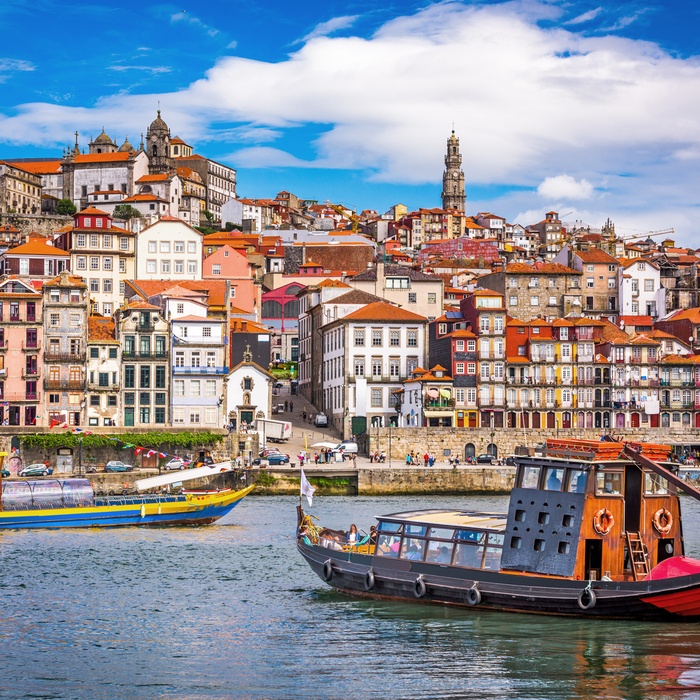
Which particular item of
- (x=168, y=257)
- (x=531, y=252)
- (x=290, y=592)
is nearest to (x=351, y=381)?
(x=168, y=257)

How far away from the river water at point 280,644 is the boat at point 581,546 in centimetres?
55

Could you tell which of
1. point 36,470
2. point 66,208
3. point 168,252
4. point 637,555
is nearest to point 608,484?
point 637,555

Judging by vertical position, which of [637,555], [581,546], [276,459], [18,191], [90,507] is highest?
[18,191]

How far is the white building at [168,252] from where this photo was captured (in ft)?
325

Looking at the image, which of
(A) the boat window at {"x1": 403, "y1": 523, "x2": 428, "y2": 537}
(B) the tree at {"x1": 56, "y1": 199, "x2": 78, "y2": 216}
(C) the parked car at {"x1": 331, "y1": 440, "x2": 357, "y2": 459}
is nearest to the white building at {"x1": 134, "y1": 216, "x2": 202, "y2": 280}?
(C) the parked car at {"x1": 331, "y1": 440, "x2": 357, "y2": 459}

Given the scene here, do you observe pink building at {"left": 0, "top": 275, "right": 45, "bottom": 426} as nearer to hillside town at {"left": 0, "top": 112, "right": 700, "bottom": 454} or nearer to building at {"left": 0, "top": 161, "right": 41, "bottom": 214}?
hillside town at {"left": 0, "top": 112, "right": 700, "bottom": 454}

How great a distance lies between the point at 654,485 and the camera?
29.8 m

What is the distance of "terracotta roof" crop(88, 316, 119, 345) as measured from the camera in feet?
259

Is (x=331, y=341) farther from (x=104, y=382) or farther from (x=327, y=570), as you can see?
(x=327, y=570)

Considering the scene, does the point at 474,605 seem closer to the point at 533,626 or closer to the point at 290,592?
the point at 533,626

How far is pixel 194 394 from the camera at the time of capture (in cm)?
7956

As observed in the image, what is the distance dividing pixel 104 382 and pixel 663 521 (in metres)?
53.2

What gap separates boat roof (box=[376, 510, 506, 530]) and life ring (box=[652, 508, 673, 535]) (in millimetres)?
→ 3635

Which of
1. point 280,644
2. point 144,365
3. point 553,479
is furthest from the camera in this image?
point 144,365
